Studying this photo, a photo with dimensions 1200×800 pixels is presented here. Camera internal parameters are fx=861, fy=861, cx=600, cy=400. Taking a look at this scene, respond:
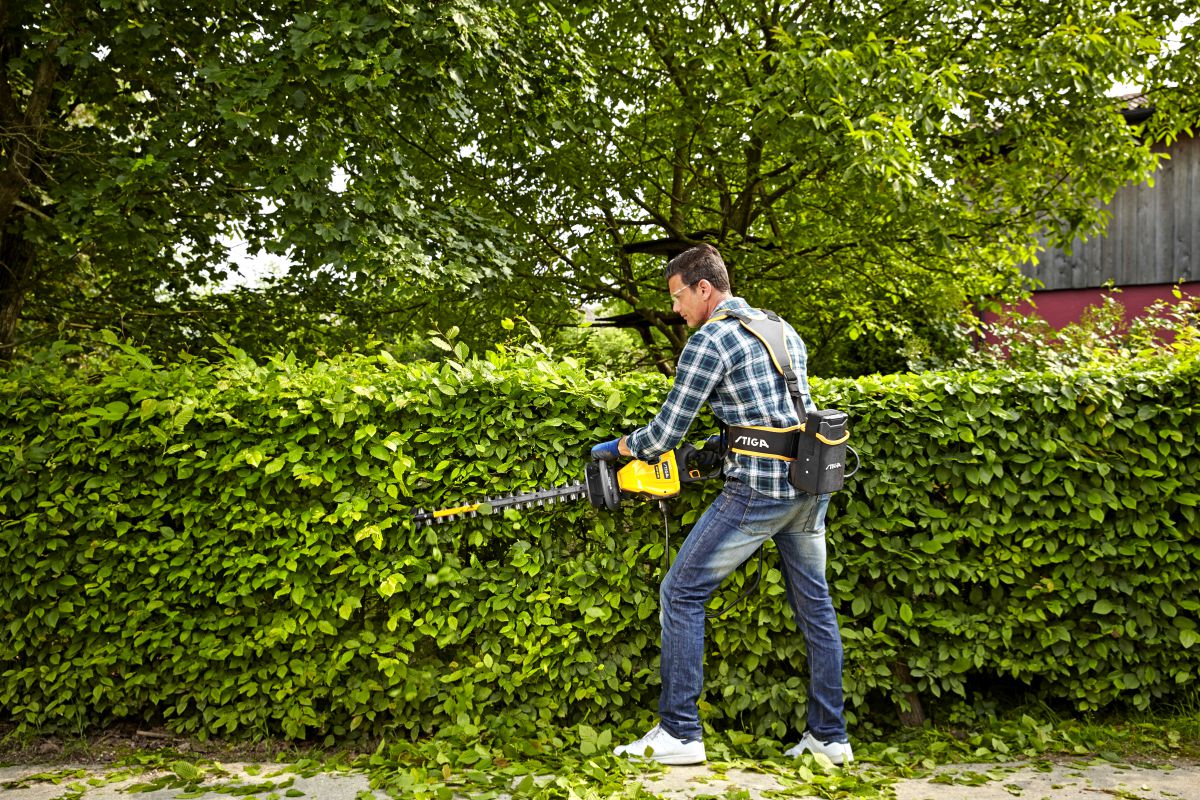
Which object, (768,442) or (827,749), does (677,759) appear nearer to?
(827,749)

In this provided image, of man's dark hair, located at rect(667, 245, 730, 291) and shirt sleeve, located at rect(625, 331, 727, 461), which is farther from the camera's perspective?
man's dark hair, located at rect(667, 245, 730, 291)

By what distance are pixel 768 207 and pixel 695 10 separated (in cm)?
229

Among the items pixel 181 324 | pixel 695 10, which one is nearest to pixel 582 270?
pixel 695 10

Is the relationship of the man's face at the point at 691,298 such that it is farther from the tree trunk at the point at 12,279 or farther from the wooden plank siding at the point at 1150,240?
the wooden plank siding at the point at 1150,240

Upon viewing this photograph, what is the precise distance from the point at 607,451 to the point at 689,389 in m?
0.48

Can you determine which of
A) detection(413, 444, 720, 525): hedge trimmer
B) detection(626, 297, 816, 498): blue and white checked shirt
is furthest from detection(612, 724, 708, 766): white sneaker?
detection(626, 297, 816, 498): blue and white checked shirt

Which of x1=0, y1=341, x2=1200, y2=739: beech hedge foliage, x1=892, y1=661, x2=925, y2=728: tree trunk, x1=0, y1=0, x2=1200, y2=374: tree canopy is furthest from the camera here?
x1=0, y1=0, x2=1200, y2=374: tree canopy

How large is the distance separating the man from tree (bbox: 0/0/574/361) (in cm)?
290

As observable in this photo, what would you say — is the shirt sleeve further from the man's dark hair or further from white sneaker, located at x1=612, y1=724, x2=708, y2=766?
white sneaker, located at x1=612, y1=724, x2=708, y2=766

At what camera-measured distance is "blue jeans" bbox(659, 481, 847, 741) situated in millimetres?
3648

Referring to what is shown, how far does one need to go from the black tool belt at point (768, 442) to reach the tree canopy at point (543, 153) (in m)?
3.14

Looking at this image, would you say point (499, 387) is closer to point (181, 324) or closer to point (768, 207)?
point (181, 324)

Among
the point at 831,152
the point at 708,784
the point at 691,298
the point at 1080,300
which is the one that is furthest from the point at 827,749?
the point at 1080,300

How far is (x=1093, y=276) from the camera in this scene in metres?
14.5
